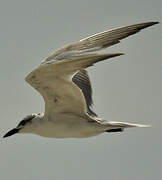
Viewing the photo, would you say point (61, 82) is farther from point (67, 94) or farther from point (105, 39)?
point (105, 39)

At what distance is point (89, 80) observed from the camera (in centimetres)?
1730

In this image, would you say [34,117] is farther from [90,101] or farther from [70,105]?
[90,101]

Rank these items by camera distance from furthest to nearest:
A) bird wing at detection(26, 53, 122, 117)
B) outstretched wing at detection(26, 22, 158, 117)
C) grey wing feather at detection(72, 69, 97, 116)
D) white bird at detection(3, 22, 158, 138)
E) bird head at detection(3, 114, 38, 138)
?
grey wing feather at detection(72, 69, 97, 116)
bird head at detection(3, 114, 38, 138)
white bird at detection(3, 22, 158, 138)
outstretched wing at detection(26, 22, 158, 117)
bird wing at detection(26, 53, 122, 117)

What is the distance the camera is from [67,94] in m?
13.4

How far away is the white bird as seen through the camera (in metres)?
12.1

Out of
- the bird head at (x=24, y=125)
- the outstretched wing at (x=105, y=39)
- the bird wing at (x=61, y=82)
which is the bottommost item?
the bird head at (x=24, y=125)

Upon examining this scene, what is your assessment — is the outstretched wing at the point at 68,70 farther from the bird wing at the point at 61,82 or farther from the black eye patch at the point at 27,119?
the black eye patch at the point at 27,119

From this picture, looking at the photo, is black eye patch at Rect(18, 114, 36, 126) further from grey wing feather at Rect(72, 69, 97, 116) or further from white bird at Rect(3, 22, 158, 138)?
grey wing feather at Rect(72, 69, 97, 116)

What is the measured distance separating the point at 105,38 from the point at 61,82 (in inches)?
47.2

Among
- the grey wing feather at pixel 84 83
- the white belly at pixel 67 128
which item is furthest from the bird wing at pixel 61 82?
the grey wing feather at pixel 84 83

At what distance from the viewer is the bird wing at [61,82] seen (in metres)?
11.4

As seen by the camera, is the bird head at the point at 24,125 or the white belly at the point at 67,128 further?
the bird head at the point at 24,125

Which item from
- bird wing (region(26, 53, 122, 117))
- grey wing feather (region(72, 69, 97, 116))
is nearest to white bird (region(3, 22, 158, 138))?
bird wing (region(26, 53, 122, 117))

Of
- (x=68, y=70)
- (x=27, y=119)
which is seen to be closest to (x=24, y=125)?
(x=27, y=119)
